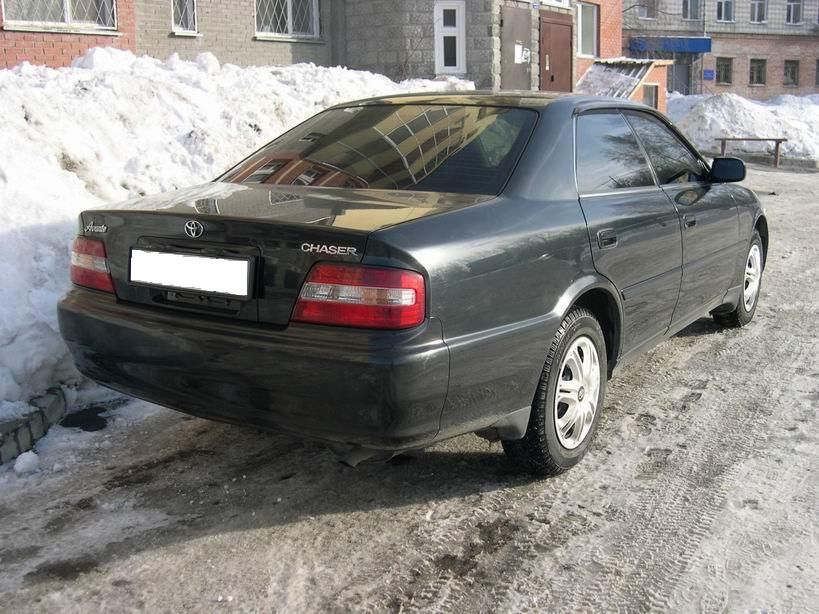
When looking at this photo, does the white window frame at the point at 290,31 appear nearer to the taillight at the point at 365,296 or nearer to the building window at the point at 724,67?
the taillight at the point at 365,296

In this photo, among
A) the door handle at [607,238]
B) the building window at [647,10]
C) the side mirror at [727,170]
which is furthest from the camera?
the building window at [647,10]

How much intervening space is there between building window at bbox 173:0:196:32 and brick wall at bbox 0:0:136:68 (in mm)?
1053

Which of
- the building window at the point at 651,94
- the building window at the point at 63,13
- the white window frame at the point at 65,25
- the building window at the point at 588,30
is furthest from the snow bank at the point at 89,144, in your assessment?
the building window at the point at 651,94

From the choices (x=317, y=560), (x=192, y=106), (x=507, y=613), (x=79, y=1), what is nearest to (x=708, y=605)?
(x=507, y=613)

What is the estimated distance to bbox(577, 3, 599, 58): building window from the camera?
23125 mm

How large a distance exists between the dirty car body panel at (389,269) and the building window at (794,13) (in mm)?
49853

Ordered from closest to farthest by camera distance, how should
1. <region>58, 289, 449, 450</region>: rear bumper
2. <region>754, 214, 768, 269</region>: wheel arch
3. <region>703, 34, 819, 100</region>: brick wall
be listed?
<region>58, 289, 449, 450</region>: rear bumper, <region>754, 214, 768, 269</region>: wheel arch, <region>703, 34, 819, 100</region>: brick wall

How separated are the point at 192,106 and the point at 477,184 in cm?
555

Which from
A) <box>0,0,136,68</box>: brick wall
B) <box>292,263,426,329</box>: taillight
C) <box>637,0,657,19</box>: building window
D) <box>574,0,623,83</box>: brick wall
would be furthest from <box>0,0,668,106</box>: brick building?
<box>637,0,657,19</box>: building window

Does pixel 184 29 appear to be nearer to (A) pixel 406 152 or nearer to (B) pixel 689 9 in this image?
(A) pixel 406 152

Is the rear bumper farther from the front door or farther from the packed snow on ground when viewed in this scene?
the packed snow on ground

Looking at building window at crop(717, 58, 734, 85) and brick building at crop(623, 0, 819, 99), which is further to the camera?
building window at crop(717, 58, 734, 85)

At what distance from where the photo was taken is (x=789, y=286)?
7.25m

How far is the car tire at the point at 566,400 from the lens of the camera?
332 centimetres
